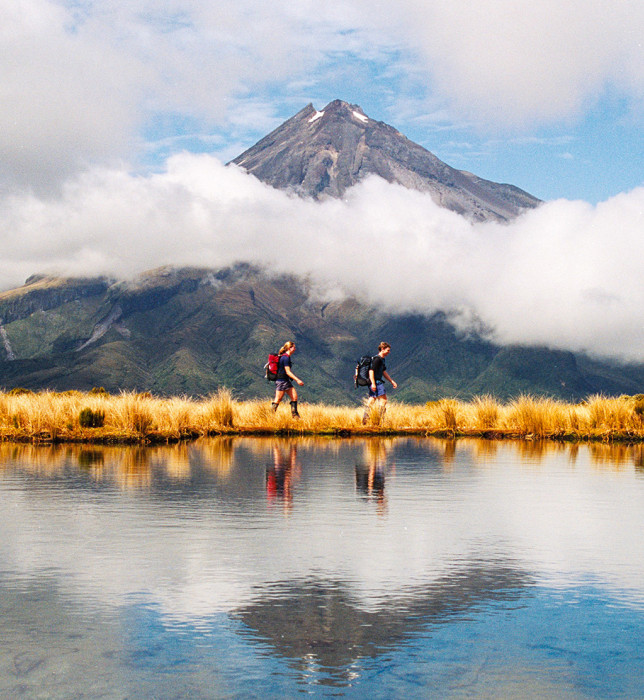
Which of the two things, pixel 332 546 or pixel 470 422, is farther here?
pixel 470 422

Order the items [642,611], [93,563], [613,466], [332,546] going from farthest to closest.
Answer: [613,466]
[332,546]
[93,563]
[642,611]

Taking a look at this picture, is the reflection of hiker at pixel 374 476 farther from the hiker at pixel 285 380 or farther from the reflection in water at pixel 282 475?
the hiker at pixel 285 380

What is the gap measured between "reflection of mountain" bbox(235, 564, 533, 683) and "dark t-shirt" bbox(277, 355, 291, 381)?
17.2m

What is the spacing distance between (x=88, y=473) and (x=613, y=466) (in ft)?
26.8

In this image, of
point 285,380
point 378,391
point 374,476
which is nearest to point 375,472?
point 374,476

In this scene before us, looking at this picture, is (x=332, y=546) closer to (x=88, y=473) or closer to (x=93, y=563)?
(x=93, y=563)

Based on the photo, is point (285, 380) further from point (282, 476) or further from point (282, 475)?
point (282, 476)

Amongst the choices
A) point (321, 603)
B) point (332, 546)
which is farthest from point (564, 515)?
point (321, 603)

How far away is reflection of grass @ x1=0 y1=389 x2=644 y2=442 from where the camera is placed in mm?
20156

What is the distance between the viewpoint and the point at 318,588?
20.3ft

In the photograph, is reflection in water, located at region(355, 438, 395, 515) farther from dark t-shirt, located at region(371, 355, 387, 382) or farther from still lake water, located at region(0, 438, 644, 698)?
dark t-shirt, located at region(371, 355, 387, 382)

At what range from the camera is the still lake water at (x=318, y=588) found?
457 centimetres

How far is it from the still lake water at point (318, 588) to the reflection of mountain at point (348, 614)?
2 centimetres

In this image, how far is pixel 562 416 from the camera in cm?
2344
